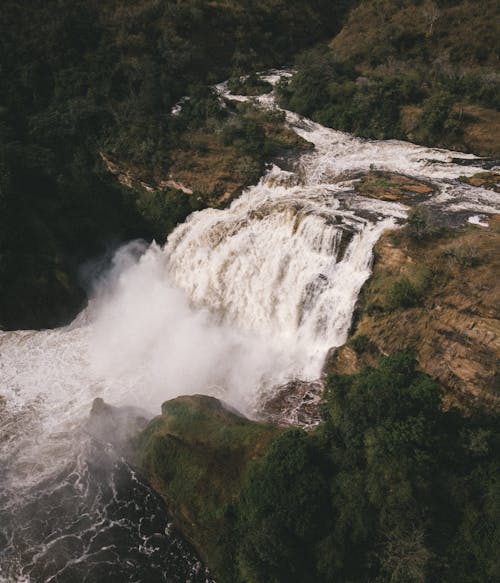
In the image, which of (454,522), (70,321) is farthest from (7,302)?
(454,522)

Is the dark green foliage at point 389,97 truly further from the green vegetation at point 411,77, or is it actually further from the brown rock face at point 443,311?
the brown rock face at point 443,311

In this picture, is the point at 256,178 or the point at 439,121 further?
the point at 439,121

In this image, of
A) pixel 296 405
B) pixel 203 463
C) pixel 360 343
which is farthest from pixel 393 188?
pixel 203 463

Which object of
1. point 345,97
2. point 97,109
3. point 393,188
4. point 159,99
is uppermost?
point 345,97

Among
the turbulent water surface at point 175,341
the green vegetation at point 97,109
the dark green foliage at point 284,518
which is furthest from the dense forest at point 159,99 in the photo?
the dark green foliage at point 284,518

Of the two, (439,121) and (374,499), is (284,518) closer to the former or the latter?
(374,499)

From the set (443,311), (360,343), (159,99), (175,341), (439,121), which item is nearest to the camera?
(443,311)
